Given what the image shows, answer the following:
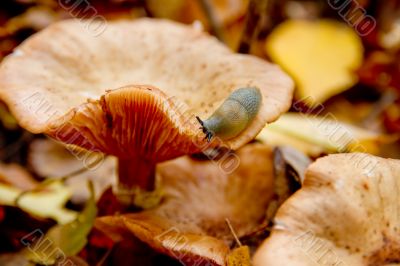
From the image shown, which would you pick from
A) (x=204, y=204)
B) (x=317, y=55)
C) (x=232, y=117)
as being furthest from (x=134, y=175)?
(x=317, y=55)

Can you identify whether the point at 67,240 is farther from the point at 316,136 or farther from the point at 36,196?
the point at 316,136

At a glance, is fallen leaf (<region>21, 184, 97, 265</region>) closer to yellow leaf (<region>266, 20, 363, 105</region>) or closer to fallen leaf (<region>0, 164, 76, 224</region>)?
fallen leaf (<region>0, 164, 76, 224</region>)

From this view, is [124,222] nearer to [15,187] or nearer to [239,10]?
[15,187]

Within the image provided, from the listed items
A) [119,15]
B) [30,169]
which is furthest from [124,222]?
[119,15]

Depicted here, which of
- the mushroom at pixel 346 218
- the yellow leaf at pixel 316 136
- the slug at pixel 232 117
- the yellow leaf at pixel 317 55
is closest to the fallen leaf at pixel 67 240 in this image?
the slug at pixel 232 117

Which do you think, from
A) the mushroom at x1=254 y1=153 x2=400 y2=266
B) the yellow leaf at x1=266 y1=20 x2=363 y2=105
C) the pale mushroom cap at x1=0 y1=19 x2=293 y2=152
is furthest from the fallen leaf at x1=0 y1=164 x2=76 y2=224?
the yellow leaf at x1=266 y1=20 x2=363 y2=105
